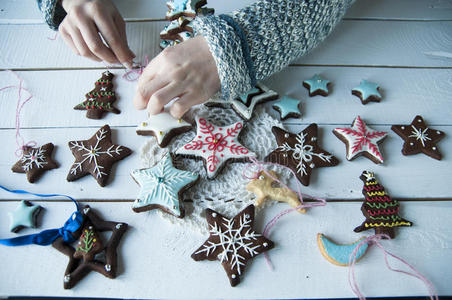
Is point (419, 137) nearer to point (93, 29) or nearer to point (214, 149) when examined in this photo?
point (214, 149)

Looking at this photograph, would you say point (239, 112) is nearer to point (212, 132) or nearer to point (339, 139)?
point (212, 132)

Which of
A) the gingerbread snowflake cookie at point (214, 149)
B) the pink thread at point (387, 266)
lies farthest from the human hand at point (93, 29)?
the pink thread at point (387, 266)

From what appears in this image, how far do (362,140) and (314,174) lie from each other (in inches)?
4.8

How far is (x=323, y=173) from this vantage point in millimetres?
643

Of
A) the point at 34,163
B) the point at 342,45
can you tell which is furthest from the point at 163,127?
the point at 342,45

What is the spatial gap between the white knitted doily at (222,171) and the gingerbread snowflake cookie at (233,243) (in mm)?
21

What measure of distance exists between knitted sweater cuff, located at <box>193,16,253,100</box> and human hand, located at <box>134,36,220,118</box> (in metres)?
0.02

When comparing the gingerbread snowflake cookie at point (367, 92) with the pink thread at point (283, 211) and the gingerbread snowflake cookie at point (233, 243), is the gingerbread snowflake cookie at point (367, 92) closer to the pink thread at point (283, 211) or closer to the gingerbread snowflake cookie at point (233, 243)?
the pink thread at point (283, 211)

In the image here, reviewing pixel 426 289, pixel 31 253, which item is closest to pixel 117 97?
pixel 31 253

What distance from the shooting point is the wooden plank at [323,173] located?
2.03 feet

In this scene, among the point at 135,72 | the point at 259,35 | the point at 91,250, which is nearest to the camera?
the point at 91,250

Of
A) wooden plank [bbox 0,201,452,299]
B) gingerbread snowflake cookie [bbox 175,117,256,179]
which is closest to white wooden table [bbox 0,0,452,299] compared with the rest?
Answer: wooden plank [bbox 0,201,452,299]

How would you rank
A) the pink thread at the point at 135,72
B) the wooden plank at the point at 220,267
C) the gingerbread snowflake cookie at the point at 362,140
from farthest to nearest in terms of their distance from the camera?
the pink thread at the point at 135,72
the gingerbread snowflake cookie at the point at 362,140
the wooden plank at the point at 220,267

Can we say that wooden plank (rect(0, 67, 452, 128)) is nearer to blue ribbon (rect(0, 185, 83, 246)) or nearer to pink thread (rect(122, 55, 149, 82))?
pink thread (rect(122, 55, 149, 82))
